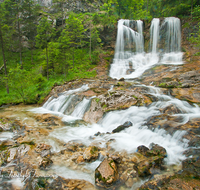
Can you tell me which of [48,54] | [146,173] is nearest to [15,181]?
[146,173]

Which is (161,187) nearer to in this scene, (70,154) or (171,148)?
(171,148)

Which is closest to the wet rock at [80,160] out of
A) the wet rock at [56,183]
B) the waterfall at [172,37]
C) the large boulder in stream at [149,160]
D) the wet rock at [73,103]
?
the wet rock at [56,183]

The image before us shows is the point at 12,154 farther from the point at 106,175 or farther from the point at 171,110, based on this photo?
the point at 171,110

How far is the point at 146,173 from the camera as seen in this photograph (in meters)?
4.47

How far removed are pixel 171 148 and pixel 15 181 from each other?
5.79 meters

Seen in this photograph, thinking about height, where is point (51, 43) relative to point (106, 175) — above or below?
above

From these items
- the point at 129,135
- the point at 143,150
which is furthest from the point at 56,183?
the point at 129,135

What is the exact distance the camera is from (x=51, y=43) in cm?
1823

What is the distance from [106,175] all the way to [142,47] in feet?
87.4

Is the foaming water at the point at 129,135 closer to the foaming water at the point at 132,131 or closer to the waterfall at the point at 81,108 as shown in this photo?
the foaming water at the point at 132,131

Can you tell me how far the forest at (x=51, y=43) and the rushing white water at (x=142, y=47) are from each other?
217cm

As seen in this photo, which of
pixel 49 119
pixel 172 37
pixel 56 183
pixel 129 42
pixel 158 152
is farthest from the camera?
pixel 129 42

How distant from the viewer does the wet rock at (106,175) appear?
4.19 metres

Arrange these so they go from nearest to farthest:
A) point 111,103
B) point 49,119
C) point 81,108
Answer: point 111,103 → point 49,119 → point 81,108
